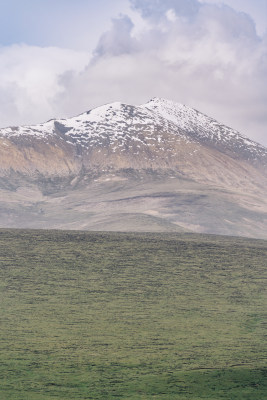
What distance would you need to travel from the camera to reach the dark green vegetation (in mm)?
62000

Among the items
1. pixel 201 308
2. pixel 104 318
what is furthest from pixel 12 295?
pixel 201 308

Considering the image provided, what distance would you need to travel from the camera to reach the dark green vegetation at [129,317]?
6200 cm

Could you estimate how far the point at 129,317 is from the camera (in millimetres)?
101438

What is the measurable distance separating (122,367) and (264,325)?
34790mm

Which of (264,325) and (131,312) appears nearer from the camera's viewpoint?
(264,325)

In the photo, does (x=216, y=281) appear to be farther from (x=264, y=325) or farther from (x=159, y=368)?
(x=159, y=368)

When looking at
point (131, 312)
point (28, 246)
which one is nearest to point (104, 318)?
point (131, 312)

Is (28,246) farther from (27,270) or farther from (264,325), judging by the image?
(264,325)

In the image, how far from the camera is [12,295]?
113625 mm

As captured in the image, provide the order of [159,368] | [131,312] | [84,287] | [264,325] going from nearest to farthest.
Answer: [159,368], [264,325], [131,312], [84,287]

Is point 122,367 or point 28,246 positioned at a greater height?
point 28,246

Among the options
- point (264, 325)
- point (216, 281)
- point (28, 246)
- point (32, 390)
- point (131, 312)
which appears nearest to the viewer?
point (32, 390)

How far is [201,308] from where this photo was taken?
Answer: 4323 inches

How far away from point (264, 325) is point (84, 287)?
3612cm
